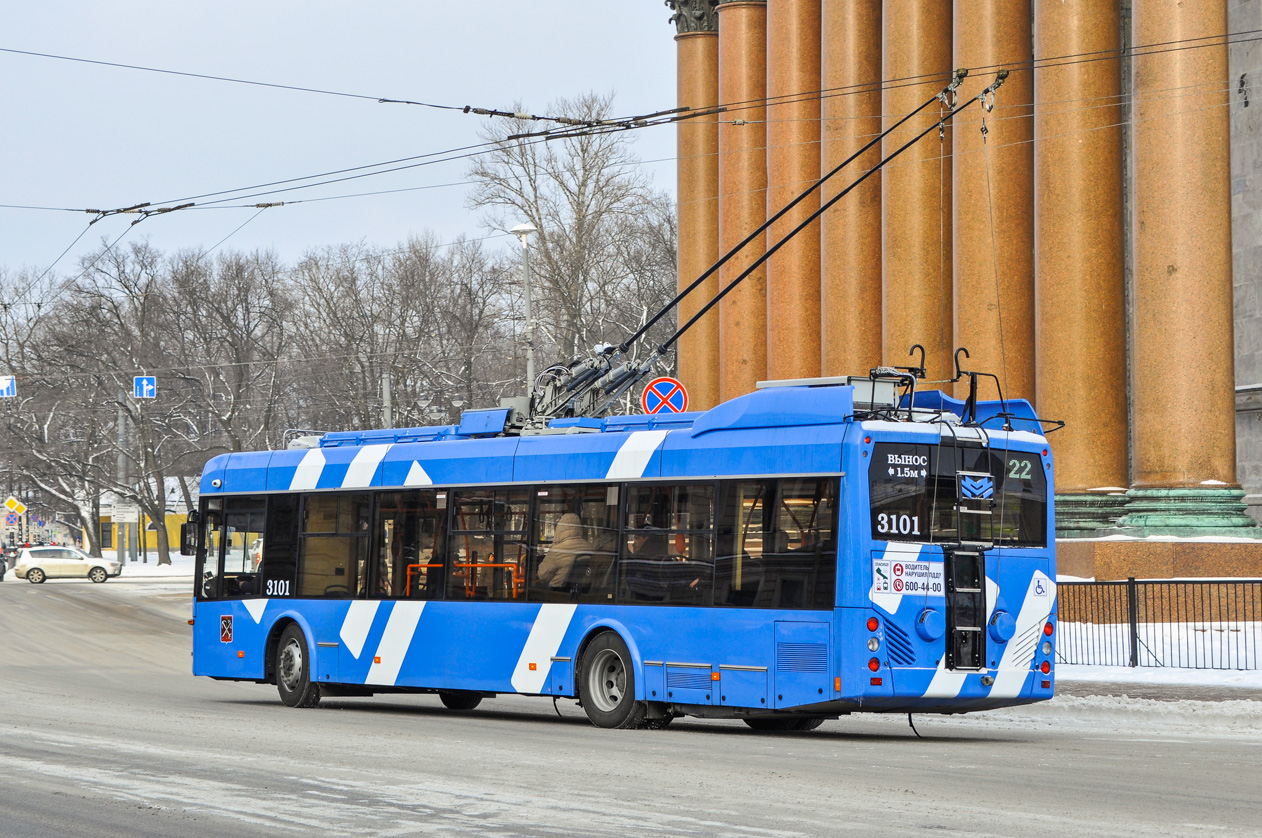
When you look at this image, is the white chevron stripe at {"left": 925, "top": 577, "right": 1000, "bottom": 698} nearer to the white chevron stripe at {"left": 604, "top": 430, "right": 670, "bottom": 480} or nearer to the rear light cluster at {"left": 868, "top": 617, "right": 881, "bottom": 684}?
the rear light cluster at {"left": 868, "top": 617, "right": 881, "bottom": 684}

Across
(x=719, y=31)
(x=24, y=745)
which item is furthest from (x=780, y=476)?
(x=719, y=31)

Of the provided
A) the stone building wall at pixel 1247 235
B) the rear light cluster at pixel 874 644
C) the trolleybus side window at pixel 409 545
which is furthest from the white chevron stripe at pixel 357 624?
the stone building wall at pixel 1247 235

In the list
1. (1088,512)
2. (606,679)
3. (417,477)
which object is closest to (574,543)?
(606,679)

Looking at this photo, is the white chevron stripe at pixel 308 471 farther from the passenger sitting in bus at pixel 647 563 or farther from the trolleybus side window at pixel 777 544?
the trolleybus side window at pixel 777 544

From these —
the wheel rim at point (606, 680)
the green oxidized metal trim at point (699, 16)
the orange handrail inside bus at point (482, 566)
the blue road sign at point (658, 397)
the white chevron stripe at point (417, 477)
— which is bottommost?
the wheel rim at point (606, 680)

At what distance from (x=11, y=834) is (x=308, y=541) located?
9614 mm

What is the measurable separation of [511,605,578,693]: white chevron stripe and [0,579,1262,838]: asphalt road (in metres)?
0.43

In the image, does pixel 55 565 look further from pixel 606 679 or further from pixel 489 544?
pixel 606 679

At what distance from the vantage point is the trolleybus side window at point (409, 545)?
645 inches

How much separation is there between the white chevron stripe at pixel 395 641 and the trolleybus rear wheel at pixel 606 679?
2.31m

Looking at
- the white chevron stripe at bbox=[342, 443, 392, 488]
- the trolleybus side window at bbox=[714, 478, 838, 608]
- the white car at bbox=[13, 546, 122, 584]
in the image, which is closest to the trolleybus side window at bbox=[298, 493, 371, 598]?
the white chevron stripe at bbox=[342, 443, 392, 488]

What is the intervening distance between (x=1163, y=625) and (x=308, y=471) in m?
10.0

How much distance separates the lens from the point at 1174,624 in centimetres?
1983

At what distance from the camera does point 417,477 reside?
16.6m
